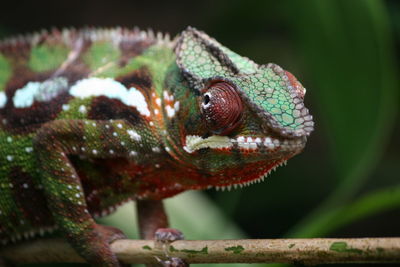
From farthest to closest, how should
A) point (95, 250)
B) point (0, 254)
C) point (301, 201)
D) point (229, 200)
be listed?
point (301, 201), point (229, 200), point (0, 254), point (95, 250)

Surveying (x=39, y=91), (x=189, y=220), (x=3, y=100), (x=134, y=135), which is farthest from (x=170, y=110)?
(x=189, y=220)

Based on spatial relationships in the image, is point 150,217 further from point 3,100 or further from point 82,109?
point 3,100

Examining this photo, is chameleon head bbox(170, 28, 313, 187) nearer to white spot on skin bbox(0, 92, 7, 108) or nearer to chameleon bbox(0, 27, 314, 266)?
chameleon bbox(0, 27, 314, 266)

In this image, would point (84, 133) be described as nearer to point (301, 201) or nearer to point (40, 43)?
point (40, 43)

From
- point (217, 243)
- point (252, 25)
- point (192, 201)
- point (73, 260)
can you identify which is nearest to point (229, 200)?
point (192, 201)

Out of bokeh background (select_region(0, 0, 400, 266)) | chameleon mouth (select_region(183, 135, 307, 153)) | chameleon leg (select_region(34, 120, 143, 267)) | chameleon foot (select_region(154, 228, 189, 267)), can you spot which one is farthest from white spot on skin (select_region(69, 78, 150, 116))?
bokeh background (select_region(0, 0, 400, 266))

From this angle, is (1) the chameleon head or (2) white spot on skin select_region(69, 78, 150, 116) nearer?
(1) the chameleon head
